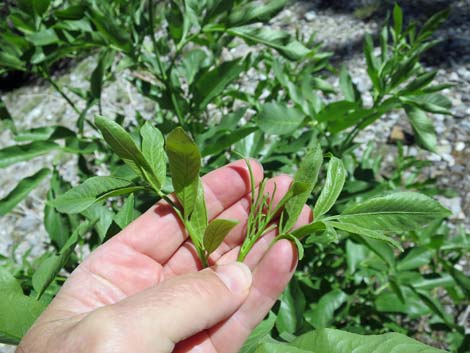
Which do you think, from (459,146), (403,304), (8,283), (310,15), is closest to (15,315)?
(8,283)

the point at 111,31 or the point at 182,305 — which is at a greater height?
the point at 111,31

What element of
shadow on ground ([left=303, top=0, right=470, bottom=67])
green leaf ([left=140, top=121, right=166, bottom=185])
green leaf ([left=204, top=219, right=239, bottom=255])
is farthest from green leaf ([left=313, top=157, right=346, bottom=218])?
shadow on ground ([left=303, top=0, right=470, bottom=67])

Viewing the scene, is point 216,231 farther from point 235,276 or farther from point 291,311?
point 291,311

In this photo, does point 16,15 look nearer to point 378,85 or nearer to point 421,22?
point 378,85

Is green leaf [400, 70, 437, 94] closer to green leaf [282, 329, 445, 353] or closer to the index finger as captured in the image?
the index finger

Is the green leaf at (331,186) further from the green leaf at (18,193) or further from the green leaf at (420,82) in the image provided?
the green leaf at (18,193)

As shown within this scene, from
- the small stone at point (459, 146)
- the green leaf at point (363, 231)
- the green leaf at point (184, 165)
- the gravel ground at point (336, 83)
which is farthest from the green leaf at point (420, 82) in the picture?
the small stone at point (459, 146)
